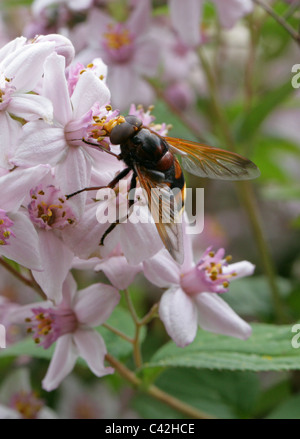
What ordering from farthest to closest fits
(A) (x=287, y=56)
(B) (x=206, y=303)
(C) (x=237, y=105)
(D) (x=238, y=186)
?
(A) (x=287, y=56) → (C) (x=237, y=105) → (D) (x=238, y=186) → (B) (x=206, y=303)

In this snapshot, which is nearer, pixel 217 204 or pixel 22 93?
pixel 22 93

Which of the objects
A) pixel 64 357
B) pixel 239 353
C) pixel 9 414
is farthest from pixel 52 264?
pixel 9 414

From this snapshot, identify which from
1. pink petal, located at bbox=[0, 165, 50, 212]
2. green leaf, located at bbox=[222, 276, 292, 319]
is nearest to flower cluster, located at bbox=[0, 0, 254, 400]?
pink petal, located at bbox=[0, 165, 50, 212]

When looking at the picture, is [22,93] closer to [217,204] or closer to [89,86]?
[89,86]

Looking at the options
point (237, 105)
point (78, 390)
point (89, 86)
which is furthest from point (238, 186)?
point (89, 86)

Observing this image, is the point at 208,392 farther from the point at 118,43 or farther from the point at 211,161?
the point at 118,43
